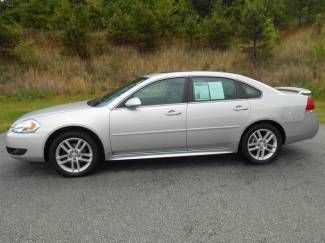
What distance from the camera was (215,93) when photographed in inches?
214

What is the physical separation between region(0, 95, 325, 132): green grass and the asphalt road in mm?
4653

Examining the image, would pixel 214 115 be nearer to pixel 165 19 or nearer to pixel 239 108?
pixel 239 108

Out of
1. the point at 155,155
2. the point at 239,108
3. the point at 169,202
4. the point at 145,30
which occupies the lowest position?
the point at 169,202

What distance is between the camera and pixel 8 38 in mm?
18359

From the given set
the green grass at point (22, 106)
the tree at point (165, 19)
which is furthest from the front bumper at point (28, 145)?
the tree at point (165, 19)

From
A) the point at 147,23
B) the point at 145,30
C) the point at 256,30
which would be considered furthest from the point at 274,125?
the point at 145,30

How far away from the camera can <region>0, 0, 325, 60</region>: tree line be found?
18562 mm

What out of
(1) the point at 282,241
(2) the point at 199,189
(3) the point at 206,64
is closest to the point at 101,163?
(2) the point at 199,189

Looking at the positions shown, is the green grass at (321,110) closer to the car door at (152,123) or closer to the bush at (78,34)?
the car door at (152,123)

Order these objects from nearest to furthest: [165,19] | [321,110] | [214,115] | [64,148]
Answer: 1. [64,148]
2. [214,115]
3. [321,110]
4. [165,19]

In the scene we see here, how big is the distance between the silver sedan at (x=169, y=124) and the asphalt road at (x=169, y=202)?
310 mm

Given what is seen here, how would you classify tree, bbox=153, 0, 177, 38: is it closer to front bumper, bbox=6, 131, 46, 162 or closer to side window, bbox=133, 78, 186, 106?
side window, bbox=133, 78, 186, 106

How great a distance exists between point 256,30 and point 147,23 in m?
6.15

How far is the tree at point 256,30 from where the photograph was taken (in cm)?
1773
